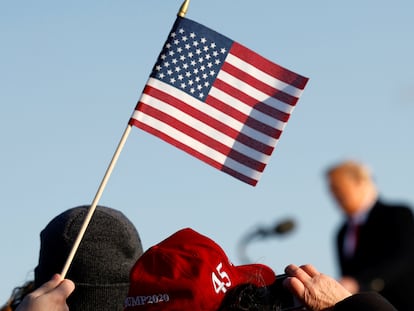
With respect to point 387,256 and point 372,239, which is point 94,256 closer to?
point 387,256

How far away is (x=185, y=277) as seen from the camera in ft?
10.8

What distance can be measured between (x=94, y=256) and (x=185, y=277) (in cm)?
110

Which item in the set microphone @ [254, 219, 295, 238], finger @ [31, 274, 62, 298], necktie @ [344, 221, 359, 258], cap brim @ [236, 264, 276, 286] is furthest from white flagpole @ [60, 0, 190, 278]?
microphone @ [254, 219, 295, 238]

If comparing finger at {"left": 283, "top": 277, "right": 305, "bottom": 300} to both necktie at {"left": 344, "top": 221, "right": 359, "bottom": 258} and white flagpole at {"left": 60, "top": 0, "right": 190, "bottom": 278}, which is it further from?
necktie at {"left": 344, "top": 221, "right": 359, "bottom": 258}

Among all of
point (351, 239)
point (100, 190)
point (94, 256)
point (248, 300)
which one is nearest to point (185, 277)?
point (248, 300)

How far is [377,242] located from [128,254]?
185 inches

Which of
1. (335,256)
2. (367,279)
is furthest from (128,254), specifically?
(335,256)

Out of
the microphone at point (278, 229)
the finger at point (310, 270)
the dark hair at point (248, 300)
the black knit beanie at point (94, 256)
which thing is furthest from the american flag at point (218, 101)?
the microphone at point (278, 229)

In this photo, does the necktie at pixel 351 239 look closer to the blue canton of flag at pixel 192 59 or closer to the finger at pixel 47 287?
→ the blue canton of flag at pixel 192 59

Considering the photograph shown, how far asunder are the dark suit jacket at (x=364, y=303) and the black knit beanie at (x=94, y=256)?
112 centimetres

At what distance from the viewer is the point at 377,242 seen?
8.77m

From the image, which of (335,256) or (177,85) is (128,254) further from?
(335,256)

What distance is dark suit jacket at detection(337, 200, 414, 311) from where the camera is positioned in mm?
8352

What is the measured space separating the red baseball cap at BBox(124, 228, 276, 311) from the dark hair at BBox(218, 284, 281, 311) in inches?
0.9
